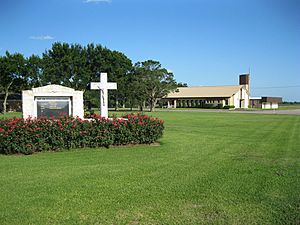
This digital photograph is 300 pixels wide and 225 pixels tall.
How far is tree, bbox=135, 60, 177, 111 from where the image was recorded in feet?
176

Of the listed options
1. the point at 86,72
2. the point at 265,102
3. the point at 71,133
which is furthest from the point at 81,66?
the point at 265,102

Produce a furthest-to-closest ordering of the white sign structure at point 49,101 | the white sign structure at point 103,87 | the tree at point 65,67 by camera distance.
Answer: the tree at point 65,67
the white sign structure at point 103,87
the white sign structure at point 49,101

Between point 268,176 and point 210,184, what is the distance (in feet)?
5.00

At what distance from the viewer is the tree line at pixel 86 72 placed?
148 feet

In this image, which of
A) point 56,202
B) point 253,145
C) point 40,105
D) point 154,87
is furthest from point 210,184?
point 154,87

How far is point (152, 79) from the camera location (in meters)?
53.8

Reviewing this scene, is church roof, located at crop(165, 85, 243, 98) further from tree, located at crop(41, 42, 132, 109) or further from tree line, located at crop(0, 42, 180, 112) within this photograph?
tree, located at crop(41, 42, 132, 109)

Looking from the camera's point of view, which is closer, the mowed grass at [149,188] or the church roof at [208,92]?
the mowed grass at [149,188]

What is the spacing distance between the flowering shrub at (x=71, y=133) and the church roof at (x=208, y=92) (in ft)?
195

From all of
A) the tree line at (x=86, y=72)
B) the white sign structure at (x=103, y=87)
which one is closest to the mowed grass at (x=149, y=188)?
the white sign structure at (x=103, y=87)

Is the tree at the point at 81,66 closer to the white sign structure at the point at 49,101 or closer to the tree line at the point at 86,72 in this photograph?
the tree line at the point at 86,72

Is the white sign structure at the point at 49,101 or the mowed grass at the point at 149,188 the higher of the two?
the white sign structure at the point at 49,101

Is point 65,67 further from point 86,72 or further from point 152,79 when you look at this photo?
point 152,79

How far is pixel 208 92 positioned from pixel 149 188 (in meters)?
69.5
